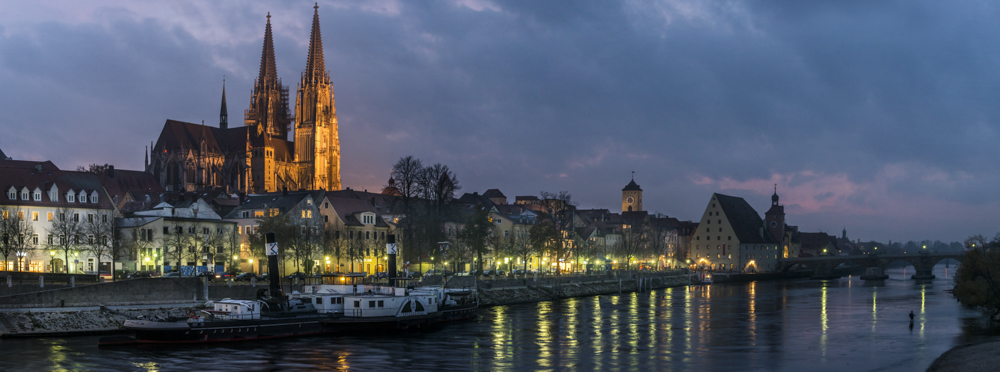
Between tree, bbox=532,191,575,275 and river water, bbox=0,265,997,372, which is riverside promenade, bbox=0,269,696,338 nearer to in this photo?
river water, bbox=0,265,997,372

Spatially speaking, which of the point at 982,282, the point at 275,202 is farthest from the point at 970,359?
the point at 275,202

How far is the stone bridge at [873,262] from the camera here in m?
148

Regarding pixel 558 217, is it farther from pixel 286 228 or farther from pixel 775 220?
pixel 775 220

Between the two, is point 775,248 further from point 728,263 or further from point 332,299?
point 332,299

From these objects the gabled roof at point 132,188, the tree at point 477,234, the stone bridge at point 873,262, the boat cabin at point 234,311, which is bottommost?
the stone bridge at point 873,262

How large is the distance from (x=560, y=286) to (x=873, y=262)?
82.7m

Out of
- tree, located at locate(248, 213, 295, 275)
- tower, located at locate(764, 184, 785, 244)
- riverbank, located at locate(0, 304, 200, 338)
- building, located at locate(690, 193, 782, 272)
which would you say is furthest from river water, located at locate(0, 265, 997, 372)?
tower, located at locate(764, 184, 785, 244)

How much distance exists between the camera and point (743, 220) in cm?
16450

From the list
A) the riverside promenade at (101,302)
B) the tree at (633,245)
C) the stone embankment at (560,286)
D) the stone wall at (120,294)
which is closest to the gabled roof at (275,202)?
the stone embankment at (560,286)

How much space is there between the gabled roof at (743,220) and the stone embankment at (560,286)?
36275 millimetres

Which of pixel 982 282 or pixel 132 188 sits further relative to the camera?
pixel 132 188

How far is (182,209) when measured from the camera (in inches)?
3575

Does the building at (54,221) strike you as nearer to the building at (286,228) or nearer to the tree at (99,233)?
the tree at (99,233)

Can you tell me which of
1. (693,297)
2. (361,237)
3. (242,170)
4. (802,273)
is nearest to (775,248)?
(802,273)
